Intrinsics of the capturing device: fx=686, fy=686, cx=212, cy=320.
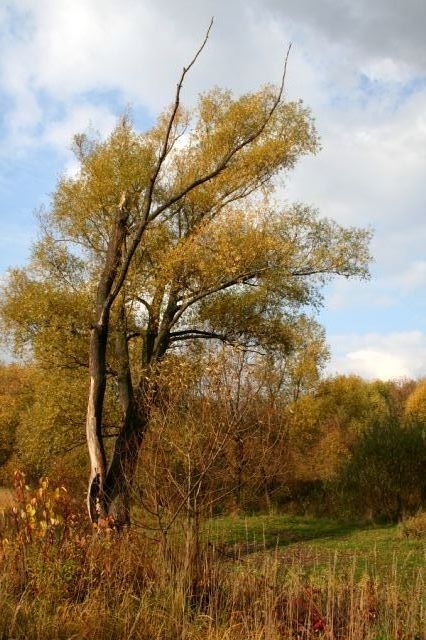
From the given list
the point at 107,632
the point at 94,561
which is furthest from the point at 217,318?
the point at 107,632

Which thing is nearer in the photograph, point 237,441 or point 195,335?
point 237,441

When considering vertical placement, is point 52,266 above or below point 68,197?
below

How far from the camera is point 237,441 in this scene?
35.0 ft

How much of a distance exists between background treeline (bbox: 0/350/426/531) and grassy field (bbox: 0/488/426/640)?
94cm

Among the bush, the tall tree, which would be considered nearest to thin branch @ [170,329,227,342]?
the tall tree

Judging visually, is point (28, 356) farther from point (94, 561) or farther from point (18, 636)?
point (18, 636)

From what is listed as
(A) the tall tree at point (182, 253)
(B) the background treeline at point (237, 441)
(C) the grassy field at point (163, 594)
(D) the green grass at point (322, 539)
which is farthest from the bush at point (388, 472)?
(C) the grassy field at point (163, 594)

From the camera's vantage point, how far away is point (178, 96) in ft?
44.0

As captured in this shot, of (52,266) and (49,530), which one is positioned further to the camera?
(52,266)

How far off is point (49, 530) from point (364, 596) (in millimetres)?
3605

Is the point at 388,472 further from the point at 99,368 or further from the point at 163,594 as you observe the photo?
the point at 163,594

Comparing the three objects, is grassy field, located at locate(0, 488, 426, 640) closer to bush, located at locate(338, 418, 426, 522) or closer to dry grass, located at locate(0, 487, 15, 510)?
dry grass, located at locate(0, 487, 15, 510)

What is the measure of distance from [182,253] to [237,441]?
6.65 metres

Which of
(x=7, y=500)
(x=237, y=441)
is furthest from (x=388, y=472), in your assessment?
(x=237, y=441)
